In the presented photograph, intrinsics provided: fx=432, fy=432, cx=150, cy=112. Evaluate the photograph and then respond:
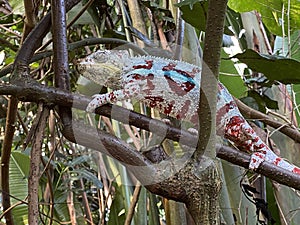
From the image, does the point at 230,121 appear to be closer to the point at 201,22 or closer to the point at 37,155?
the point at 201,22

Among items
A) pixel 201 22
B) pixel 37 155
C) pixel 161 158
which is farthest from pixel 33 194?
pixel 201 22

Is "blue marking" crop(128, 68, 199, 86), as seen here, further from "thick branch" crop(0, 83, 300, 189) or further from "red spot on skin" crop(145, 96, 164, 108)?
"thick branch" crop(0, 83, 300, 189)

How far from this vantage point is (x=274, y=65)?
84 cm

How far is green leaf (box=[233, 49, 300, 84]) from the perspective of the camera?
32.1 inches

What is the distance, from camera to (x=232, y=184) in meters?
1.04

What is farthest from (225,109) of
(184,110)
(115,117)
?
(115,117)

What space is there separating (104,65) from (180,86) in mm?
241

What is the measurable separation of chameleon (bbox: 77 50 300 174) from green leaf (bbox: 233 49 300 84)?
18 centimetres

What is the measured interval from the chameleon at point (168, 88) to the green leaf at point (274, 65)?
0.59 ft

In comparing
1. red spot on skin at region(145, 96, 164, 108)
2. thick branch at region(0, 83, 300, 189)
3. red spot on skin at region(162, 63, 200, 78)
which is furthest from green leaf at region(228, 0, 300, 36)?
thick branch at region(0, 83, 300, 189)

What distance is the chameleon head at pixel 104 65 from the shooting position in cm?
112

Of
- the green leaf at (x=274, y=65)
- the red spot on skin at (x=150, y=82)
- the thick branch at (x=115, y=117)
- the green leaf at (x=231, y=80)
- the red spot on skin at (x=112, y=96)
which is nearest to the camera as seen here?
the thick branch at (x=115, y=117)

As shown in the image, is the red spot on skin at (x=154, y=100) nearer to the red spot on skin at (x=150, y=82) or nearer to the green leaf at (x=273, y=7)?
the red spot on skin at (x=150, y=82)

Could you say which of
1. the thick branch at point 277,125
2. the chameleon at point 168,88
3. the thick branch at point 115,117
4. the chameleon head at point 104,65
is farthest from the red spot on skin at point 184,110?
the thick branch at point 115,117
